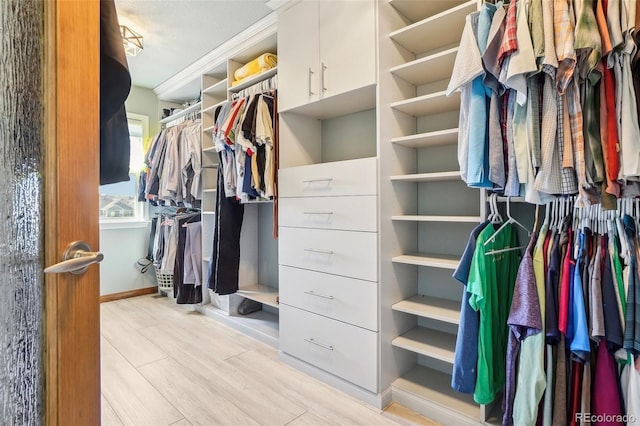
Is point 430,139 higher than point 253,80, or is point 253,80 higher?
point 253,80

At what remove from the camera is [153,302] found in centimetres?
354

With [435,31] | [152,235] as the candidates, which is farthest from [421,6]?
Result: [152,235]

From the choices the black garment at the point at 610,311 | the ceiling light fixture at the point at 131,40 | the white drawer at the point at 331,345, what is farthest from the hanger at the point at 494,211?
the ceiling light fixture at the point at 131,40

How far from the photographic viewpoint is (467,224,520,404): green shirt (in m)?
1.29

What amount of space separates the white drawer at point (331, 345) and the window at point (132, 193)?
2.67m

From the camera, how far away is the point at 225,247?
8.52ft

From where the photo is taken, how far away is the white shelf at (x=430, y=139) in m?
1.53

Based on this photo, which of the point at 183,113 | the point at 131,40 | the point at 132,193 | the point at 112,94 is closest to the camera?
the point at 112,94

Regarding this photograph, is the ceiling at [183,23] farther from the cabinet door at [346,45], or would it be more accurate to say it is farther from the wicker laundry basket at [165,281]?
the wicker laundry basket at [165,281]

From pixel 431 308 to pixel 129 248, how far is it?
11.2 ft

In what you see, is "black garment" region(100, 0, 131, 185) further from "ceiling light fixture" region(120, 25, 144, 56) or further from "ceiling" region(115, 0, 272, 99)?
"ceiling light fixture" region(120, 25, 144, 56)

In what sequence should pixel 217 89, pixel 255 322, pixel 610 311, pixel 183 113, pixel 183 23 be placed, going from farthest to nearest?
pixel 183 113, pixel 217 89, pixel 255 322, pixel 183 23, pixel 610 311

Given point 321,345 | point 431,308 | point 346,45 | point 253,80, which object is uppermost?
point 253,80

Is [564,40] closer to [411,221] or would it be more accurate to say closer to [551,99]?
[551,99]
